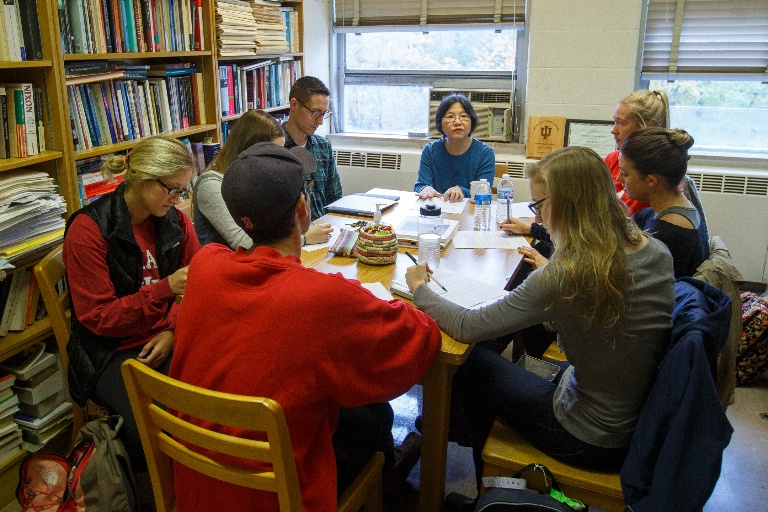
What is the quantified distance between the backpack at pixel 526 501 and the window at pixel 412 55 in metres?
3.17

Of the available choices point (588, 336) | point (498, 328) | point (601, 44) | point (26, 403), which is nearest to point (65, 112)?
point (26, 403)

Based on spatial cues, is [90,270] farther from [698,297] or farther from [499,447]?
[698,297]

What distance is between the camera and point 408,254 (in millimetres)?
2240

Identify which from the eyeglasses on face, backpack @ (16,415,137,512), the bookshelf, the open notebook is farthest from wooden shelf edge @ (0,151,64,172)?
the eyeglasses on face

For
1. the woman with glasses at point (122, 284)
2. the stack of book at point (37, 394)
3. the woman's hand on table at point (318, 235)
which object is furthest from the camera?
the woman's hand on table at point (318, 235)

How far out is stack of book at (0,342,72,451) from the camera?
219 centimetres

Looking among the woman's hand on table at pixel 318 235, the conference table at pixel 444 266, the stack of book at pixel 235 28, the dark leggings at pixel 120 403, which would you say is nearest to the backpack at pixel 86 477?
the dark leggings at pixel 120 403

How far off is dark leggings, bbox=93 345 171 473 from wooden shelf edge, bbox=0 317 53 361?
510 mm

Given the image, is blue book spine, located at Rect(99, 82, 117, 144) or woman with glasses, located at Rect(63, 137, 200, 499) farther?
blue book spine, located at Rect(99, 82, 117, 144)

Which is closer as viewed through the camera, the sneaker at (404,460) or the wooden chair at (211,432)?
the wooden chair at (211,432)

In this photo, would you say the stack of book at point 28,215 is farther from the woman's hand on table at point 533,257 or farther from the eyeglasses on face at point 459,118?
the eyeglasses on face at point 459,118

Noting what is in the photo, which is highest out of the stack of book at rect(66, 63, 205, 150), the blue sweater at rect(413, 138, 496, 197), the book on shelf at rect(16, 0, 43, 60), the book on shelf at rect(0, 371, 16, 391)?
the book on shelf at rect(16, 0, 43, 60)

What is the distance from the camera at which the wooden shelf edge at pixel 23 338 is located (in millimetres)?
2109

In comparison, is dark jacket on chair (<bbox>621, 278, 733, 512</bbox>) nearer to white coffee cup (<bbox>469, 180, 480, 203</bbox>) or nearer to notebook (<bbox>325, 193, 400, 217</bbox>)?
notebook (<bbox>325, 193, 400, 217</bbox>)
